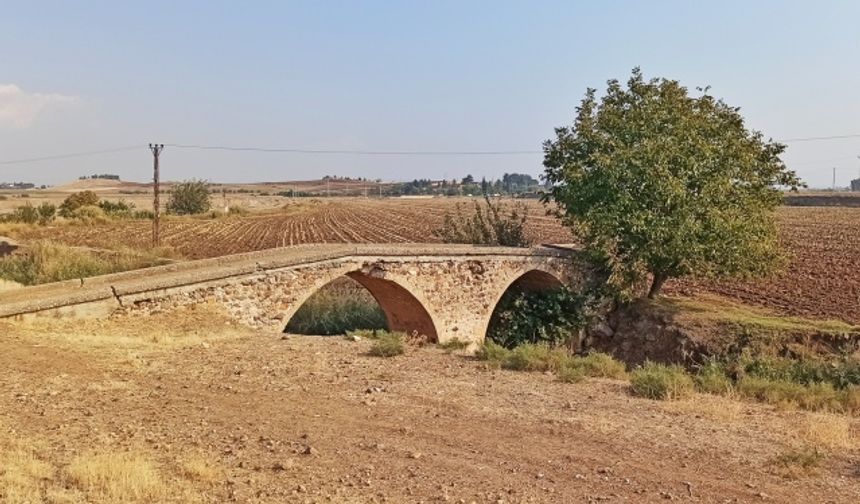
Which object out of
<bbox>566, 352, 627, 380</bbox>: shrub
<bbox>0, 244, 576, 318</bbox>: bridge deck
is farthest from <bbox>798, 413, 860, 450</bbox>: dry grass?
<bbox>0, 244, 576, 318</bbox>: bridge deck

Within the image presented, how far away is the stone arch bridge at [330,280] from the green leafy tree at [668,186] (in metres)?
1.71

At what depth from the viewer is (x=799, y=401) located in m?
9.56

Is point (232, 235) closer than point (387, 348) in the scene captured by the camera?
No

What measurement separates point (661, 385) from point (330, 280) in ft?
23.8

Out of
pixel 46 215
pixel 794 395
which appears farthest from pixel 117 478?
pixel 46 215

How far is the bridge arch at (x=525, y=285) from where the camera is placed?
1722cm

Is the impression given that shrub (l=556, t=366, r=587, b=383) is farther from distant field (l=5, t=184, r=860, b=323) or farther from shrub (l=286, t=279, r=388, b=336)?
distant field (l=5, t=184, r=860, b=323)

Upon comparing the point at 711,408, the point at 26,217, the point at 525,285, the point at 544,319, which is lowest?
the point at 544,319

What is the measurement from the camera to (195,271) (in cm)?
1336

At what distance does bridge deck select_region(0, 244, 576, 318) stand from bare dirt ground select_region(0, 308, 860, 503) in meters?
0.72

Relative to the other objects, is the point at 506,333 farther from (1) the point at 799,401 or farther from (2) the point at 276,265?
(1) the point at 799,401

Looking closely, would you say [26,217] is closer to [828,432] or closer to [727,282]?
[727,282]

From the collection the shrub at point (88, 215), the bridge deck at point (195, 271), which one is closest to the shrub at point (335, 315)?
the bridge deck at point (195, 271)

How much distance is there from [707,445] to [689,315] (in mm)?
10052
